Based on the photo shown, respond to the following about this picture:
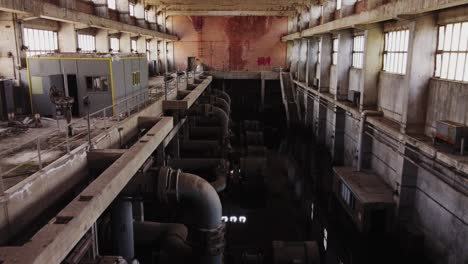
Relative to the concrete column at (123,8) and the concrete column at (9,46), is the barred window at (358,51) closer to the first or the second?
the concrete column at (123,8)

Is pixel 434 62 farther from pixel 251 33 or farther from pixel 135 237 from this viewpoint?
pixel 251 33

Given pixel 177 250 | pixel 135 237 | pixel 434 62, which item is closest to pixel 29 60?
pixel 135 237

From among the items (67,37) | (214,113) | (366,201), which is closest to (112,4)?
(67,37)

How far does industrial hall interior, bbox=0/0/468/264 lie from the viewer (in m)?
6.96

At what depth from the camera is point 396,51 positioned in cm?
1423

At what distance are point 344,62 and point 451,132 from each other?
422 inches

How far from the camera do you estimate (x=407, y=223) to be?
12500 mm

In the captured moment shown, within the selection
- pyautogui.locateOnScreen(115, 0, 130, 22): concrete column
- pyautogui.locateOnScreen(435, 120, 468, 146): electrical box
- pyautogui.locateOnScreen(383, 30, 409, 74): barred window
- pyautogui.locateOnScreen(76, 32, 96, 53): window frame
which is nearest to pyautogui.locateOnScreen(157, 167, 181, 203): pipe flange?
pyautogui.locateOnScreen(435, 120, 468, 146): electrical box

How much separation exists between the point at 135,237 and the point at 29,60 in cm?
605

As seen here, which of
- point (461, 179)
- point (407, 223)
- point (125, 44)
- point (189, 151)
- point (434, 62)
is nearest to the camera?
point (461, 179)

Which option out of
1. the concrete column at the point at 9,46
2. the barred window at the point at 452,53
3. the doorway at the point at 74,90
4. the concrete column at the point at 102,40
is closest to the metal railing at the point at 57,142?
the doorway at the point at 74,90

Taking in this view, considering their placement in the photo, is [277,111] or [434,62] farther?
[277,111]

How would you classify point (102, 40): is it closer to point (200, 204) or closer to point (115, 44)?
point (115, 44)

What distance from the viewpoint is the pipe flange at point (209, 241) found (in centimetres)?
930
